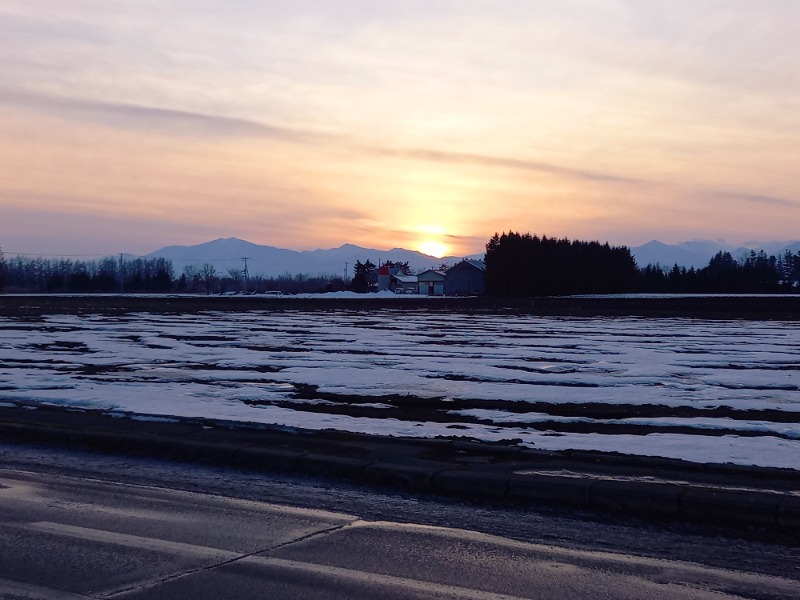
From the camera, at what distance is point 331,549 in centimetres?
553

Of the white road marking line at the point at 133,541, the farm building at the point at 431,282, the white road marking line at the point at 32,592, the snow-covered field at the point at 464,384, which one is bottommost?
the white road marking line at the point at 133,541

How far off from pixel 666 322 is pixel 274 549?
112 ft

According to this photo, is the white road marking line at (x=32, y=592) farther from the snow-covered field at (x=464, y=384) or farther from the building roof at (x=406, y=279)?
the building roof at (x=406, y=279)

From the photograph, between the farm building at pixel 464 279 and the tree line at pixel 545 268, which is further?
the farm building at pixel 464 279

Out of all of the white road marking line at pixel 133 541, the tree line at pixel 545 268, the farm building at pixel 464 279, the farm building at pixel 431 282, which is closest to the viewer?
the white road marking line at pixel 133 541

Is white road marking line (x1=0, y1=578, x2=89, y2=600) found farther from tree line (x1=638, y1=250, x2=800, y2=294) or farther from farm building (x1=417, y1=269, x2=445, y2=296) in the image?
farm building (x1=417, y1=269, x2=445, y2=296)

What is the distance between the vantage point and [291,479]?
784cm

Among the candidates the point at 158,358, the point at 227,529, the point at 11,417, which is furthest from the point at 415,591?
the point at 158,358

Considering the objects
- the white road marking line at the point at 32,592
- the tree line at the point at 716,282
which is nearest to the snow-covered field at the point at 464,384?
the white road marking line at the point at 32,592

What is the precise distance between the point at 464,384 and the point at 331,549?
9.39 meters

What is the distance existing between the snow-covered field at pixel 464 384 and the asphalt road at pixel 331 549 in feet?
9.07

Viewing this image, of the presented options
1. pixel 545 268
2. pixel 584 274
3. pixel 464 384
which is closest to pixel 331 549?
pixel 464 384

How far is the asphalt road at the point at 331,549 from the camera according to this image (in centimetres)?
480

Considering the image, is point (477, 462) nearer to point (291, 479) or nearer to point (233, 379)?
point (291, 479)
